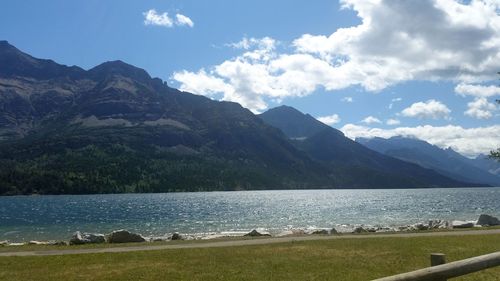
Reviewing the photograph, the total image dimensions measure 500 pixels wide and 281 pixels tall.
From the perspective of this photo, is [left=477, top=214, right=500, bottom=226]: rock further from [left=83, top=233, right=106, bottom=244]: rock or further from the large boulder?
the large boulder

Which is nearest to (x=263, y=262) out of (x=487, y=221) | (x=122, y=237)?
(x=122, y=237)

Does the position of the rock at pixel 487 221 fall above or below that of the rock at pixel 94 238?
above

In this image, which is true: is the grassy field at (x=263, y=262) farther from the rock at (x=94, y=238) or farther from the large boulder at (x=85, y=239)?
the rock at (x=94, y=238)

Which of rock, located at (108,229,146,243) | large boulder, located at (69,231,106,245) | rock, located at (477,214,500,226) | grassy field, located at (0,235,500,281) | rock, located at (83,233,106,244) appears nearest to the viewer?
grassy field, located at (0,235,500,281)

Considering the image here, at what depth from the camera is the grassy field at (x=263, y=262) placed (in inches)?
958

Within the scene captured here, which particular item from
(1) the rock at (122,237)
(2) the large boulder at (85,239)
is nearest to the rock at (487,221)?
(1) the rock at (122,237)

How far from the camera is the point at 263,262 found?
27891 mm

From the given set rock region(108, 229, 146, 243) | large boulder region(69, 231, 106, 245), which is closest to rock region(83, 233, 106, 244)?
large boulder region(69, 231, 106, 245)

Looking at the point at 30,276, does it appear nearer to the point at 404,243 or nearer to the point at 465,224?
the point at 404,243

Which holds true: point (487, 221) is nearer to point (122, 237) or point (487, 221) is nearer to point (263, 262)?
point (263, 262)

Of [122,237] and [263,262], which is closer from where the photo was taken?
[263,262]

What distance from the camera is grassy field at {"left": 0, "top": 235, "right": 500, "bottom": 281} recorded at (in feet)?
79.8

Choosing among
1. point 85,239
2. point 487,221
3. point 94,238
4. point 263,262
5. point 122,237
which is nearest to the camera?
point 263,262

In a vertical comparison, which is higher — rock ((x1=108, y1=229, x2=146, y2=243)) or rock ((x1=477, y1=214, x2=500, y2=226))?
rock ((x1=477, y1=214, x2=500, y2=226))
